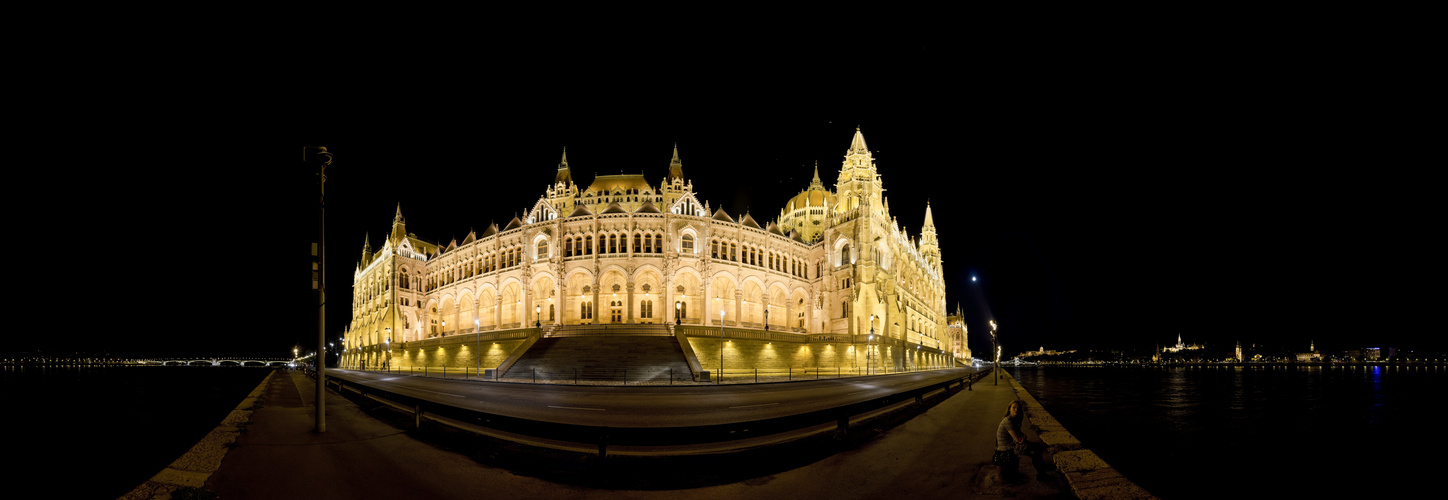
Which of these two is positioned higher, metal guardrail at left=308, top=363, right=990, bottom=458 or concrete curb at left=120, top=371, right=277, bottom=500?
metal guardrail at left=308, top=363, right=990, bottom=458

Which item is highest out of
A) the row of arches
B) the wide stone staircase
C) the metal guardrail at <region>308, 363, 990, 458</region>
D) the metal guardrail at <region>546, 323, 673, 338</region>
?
the row of arches

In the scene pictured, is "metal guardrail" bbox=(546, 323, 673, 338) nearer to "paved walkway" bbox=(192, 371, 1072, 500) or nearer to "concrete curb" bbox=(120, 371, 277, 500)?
"concrete curb" bbox=(120, 371, 277, 500)

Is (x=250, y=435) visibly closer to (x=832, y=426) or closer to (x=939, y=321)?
(x=832, y=426)

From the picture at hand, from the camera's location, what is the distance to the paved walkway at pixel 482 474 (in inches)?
359

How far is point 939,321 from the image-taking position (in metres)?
124

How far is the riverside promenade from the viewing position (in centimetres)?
912

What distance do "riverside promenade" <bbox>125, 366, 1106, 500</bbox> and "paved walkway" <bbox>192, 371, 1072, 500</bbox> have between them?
1 cm

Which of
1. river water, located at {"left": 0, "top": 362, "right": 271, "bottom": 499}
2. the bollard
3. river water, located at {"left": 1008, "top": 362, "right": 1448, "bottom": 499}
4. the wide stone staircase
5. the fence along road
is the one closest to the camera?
the bollard

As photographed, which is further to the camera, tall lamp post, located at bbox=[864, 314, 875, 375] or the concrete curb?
tall lamp post, located at bbox=[864, 314, 875, 375]

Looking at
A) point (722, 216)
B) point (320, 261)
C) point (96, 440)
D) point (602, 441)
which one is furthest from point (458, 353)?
point (602, 441)

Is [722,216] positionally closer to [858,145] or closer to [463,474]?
[858,145]

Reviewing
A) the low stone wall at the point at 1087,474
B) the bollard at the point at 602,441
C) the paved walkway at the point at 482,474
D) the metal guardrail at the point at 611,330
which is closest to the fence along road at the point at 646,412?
the bollard at the point at 602,441

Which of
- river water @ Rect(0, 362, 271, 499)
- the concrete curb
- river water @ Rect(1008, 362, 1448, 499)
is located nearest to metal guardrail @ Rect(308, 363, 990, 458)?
the concrete curb

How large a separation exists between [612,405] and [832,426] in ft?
31.0
